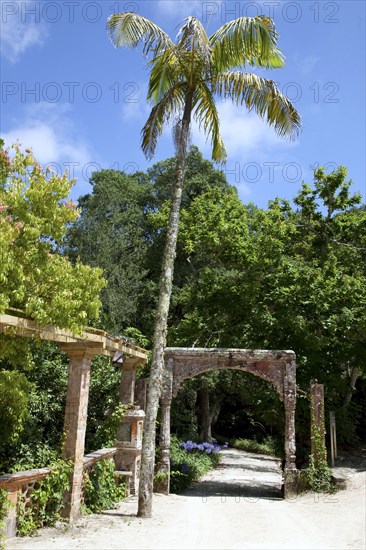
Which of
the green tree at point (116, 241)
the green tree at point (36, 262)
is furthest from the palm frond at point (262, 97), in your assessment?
the green tree at point (116, 241)

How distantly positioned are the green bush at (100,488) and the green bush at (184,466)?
9.76 feet

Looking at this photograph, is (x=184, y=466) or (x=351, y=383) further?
(x=351, y=383)

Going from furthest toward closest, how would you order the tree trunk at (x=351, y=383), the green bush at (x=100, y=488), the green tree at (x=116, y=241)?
the green tree at (x=116, y=241)
the tree trunk at (x=351, y=383)
the green bush at (x=100, y=488)

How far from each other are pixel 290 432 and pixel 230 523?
430 centimetres

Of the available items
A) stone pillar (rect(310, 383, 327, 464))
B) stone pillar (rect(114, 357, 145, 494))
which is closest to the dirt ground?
stone pillar (rect(114, 357, 145, 494))

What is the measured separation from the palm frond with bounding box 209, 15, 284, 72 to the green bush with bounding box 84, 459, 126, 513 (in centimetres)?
857

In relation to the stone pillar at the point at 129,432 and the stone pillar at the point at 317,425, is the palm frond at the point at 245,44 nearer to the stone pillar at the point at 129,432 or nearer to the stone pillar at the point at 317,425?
the stone pillar at the point at 129,432

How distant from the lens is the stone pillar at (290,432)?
1354 centimetres

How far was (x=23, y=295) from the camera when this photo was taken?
6.63 meters

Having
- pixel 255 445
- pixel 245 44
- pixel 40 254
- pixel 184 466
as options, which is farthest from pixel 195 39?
pixel 255 445

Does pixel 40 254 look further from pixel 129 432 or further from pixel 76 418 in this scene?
pixel 129 432

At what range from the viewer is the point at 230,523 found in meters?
10.1

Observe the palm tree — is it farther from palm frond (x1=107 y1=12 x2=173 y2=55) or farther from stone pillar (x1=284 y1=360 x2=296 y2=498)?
stone pillar (x1=284 y1=360 x2=296 y2=498)

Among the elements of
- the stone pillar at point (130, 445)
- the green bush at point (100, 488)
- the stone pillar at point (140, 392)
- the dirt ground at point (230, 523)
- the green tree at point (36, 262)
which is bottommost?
the dirt ground at point (230, 523)
